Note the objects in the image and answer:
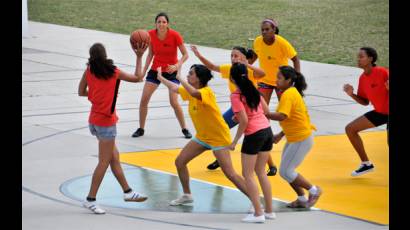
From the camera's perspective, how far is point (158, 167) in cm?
1281

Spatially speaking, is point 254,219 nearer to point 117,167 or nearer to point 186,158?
point 186,158

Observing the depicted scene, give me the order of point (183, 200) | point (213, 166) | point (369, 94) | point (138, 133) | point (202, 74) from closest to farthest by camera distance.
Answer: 1. point (202, 74)
2. point (183, 200)
3. point (369, 94)
4. point (213, 166)
5. point (138, 133)

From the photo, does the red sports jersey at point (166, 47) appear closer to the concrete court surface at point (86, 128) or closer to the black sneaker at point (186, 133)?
the black sneaker at point (186, 133)

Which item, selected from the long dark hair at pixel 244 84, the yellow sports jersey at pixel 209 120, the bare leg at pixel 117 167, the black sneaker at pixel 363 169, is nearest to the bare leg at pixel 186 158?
the yellow sports jersey at pixel 209 120

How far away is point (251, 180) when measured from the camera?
9.95m

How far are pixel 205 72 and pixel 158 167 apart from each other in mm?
2745

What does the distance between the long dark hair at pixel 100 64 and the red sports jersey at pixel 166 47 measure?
4352 millimetres

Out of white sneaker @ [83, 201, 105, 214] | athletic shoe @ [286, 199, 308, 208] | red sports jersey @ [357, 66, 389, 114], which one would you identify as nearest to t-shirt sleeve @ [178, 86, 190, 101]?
white sneaker @ [83, 201, 105, 214]

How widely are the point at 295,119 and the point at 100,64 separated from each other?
2.19 metres

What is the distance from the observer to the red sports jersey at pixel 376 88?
11773mm

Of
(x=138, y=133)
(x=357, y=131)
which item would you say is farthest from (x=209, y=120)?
(x=138, y=133)
